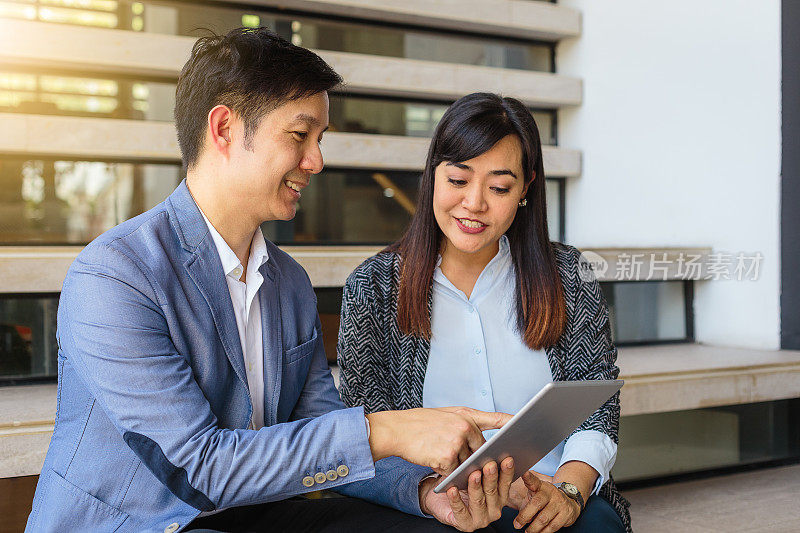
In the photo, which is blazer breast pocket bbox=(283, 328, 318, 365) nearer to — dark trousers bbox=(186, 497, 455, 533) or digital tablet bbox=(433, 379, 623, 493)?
dark trousers bbox=(186, 497, 455, 533)

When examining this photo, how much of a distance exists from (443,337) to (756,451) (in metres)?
2.07

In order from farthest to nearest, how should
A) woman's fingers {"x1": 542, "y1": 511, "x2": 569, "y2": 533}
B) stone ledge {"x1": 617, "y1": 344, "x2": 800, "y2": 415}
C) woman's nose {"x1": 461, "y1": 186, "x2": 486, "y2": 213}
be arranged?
stone ledge {"x1": 617, "y1": 344, "x2": 800, "y2": 415}
woman's nose {"x1": 461, "y1": 186, "x2": 486, "y2": 213}
woman's fingers {"x1": 542, "y1": 511, "x2": 569, "y2": 533}

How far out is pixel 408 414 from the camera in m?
1.11

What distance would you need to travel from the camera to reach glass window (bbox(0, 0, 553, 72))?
3.06 meters

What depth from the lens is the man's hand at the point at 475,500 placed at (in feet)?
3.75

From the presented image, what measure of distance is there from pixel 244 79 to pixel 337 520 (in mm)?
771

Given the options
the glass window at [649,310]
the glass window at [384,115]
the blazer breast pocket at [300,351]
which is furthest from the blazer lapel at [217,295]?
the glass window at [649,310]

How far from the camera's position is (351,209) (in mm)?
3438

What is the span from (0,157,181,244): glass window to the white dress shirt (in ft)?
6.33

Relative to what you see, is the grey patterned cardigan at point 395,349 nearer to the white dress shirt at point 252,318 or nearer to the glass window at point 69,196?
the white dress shirt at point 252,318

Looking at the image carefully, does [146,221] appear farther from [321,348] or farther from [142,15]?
[142,15]

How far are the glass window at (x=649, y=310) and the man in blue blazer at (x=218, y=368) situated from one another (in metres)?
2.26

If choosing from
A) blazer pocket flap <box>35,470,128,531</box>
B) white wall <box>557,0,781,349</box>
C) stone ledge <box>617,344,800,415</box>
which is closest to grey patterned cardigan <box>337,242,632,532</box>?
blazer pocket flap <box>35,470,128,531</box>

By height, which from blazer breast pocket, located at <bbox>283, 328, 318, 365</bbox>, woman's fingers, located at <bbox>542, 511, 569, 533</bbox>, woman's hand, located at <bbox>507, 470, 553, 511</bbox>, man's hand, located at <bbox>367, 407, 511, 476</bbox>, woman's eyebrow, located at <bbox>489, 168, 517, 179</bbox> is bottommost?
woman's fingers, located at <bbox>542, 511, 569, 533</bbox>
